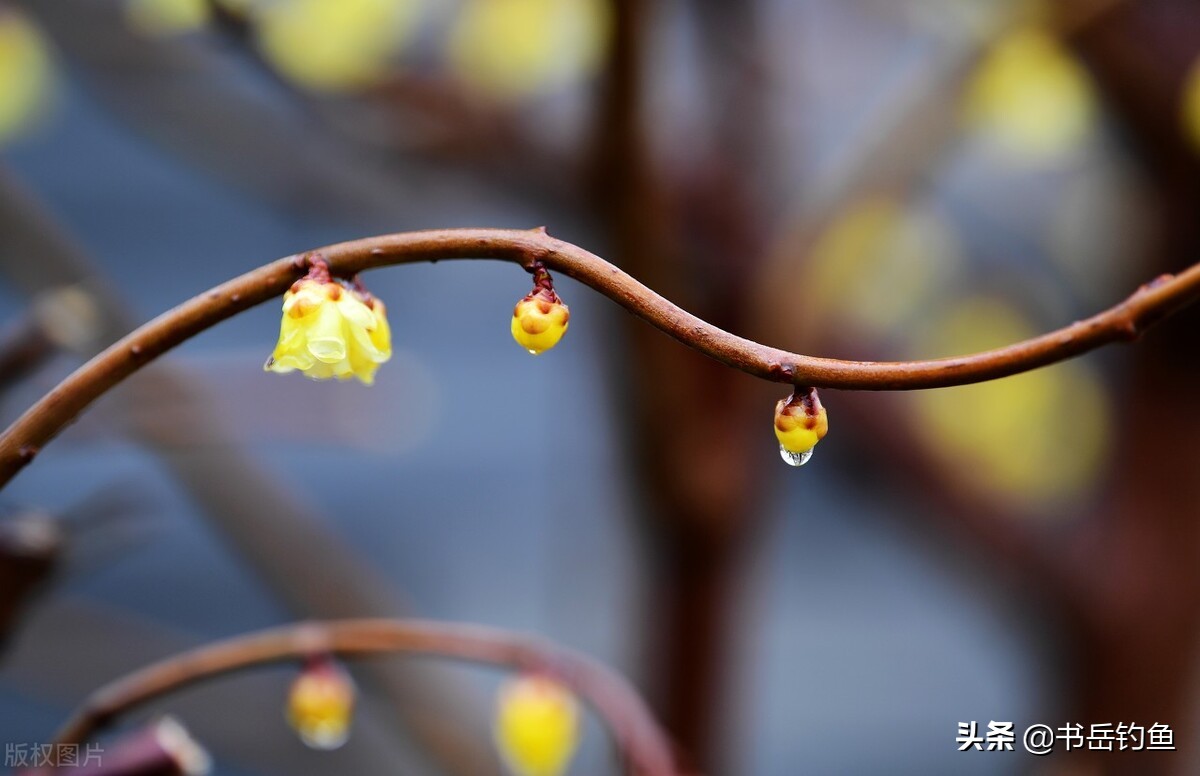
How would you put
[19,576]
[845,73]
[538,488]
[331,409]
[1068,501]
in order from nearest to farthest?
[19,576] < [331,409] < [1068,501] < [845,73] < [538,488]

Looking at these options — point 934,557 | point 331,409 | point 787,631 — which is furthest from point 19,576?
point 787,631

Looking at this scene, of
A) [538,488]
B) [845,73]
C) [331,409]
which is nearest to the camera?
[331,409]

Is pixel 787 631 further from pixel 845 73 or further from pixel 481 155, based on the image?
pixel 481 155

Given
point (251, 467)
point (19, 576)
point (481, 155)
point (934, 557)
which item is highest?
point (481, 155)

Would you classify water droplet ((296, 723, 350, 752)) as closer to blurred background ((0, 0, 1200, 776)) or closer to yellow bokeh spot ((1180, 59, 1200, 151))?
blurred background ((0, 0, 1200, 776))

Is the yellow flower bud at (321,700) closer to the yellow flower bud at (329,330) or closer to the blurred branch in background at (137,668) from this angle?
the yellow flower bud at (329,330)

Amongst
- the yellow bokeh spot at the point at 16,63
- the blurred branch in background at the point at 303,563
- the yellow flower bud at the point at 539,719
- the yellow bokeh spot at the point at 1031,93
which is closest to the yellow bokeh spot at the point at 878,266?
the yellow bokeh spot at the point at 1031,93
